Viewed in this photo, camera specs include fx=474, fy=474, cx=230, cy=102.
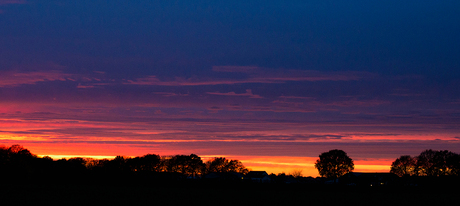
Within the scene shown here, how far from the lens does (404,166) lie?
5974 inches

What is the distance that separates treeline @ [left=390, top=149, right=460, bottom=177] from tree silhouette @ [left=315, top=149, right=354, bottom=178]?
18.6 metres

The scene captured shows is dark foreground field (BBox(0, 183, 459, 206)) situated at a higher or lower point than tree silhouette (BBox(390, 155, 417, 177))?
lower

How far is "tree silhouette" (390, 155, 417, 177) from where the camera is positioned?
490ft

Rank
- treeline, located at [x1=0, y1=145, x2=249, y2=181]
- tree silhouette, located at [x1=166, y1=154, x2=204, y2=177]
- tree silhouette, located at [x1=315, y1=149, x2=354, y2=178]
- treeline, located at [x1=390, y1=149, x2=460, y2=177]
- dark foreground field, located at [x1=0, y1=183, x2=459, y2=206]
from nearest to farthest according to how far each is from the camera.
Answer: dark foreground field, located at [x1=0, y1=183, x2=459, y2=206] < treeline, located at [x1=0, y1=145, x2=249, y2=181] < treeline, located at [x1=390, y1=149, x2=460, y2=177] < tree silhouette, located at [x1=315, y1=149, x2=354, y2=178] < tree silhouette, located at [x1=166, y1=154, x2=204, y2=177]

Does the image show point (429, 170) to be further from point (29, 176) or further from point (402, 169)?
point (29, 176)

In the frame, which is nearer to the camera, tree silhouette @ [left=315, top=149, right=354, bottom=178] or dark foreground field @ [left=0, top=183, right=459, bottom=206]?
dark foreground field @ [left=0, top=183, right=459, bottom=206]

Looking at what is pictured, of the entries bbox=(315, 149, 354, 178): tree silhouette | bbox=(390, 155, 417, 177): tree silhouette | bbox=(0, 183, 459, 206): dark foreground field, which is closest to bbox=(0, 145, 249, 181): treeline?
bbox=(0, 183, 459, 206): dark foreground field

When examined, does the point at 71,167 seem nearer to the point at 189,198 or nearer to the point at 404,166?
the point at 189,198

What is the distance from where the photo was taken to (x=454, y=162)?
140m

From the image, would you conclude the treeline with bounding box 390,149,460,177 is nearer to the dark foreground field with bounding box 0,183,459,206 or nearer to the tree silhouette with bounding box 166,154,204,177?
the dark foreground field with bounding box 0,183,459,206

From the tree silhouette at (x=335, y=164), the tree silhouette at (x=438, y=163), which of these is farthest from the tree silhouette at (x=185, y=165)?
the tree silhouette at (x=438, y=163)

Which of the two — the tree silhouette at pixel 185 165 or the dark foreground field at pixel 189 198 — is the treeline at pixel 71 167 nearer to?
the tree silhouette at pixel 185 165

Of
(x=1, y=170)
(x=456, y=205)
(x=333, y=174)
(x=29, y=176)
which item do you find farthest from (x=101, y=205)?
(x=333, y=174)

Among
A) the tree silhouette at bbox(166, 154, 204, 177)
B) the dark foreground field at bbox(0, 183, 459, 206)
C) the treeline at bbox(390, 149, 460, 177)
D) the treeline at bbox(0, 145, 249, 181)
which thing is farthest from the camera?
the tree silhouette at bbox(166, 154, 204, 177)
